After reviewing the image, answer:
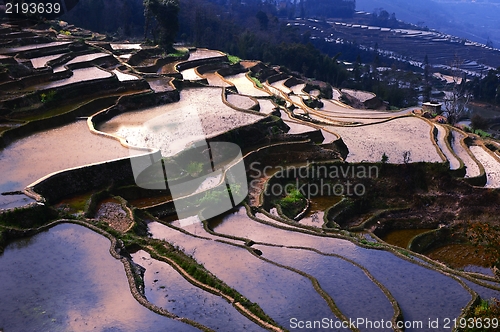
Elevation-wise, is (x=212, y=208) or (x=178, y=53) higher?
(x=178, y=53)

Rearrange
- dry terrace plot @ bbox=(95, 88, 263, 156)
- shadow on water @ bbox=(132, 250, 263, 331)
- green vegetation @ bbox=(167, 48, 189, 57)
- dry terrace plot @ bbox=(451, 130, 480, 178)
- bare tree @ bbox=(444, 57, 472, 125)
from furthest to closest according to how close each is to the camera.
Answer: green vegetation @ bbox=(167, 48, 189, 57) → bare tree @ bbox=(444, 57, 472, 125) → dry terrace plot @ bbox=(451, 130, 480, 178) → dry terrace plot @ bbox=(95, 88, 263, 156) → shadow on water @ bbox=(132, 250, 263, 331)

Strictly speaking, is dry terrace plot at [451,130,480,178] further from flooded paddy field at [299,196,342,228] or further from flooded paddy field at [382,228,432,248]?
flooded paddy field at [299,196,342,228]

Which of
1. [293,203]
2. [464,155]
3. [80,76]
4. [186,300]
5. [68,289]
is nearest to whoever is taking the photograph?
[68,289]

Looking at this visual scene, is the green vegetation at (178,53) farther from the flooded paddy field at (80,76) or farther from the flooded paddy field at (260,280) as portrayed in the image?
the flooded paddy field at (260,280)

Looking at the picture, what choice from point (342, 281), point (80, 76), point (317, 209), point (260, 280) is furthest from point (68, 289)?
point (80, 76)

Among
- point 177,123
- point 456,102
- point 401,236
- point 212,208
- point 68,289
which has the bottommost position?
point 401,236

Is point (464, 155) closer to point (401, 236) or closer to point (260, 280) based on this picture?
point (401, 236)

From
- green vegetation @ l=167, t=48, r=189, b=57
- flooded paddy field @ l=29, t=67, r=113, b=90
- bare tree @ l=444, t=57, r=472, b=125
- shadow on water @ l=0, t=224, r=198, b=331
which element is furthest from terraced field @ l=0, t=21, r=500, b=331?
green vegetation @ l=167, t=48, r=189, b=57
